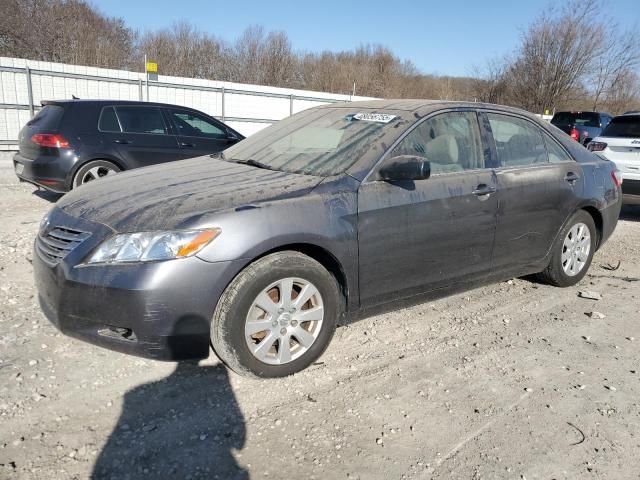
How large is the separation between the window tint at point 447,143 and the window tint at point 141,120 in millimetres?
5207

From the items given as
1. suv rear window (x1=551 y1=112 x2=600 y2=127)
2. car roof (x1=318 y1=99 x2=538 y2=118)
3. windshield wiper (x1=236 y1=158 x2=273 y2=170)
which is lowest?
windshield wiper (x1=236 y1=158 x2=273 y2=170)

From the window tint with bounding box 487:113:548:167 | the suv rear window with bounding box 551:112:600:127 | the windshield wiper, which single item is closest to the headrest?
the window tint with bounding box 487:113:548:167

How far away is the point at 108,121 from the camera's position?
729 cm

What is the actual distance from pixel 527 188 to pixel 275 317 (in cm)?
238

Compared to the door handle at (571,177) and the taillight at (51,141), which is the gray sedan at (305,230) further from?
the taillight at (51,141)

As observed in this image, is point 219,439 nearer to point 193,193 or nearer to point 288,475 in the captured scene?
point 288,475

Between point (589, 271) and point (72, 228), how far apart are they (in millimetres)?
4926

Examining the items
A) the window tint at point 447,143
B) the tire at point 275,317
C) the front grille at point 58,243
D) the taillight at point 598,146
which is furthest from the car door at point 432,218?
the taillight at point 598,146

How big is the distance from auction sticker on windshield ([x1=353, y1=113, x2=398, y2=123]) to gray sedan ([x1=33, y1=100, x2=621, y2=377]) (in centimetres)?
2

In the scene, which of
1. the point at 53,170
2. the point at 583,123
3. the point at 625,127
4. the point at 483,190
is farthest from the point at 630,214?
the point at 53,170

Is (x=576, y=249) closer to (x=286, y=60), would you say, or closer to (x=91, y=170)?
(x=91, y=170)

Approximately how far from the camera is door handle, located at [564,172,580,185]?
14.4 ft

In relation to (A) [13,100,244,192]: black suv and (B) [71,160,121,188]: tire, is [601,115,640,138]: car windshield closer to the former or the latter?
(A) [13,100,244,192]: black suv

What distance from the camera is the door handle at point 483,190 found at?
372 cm
